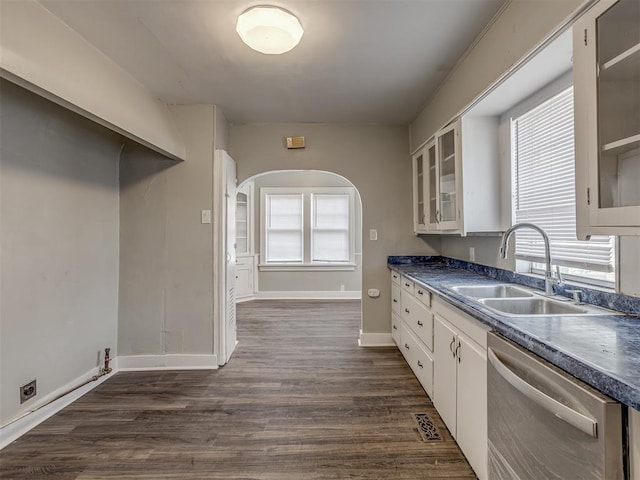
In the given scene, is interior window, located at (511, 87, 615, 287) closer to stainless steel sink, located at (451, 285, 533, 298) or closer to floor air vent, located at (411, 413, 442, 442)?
stainless steel sink, located at (451, 285, 533, 298)

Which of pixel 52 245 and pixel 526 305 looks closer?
pixel 526 305

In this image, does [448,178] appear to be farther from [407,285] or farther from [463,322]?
[463,322]

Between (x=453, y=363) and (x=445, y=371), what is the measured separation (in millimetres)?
159

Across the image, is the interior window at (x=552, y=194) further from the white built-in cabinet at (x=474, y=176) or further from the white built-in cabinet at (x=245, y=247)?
the white built-in cabinet at (x=245, y=247)

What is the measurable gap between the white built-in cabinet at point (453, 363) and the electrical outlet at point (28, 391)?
2727 mm

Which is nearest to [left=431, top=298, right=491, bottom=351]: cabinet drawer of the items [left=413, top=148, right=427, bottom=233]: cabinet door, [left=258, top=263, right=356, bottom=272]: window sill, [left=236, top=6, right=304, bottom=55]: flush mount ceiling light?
[left=413, top=148, right=427, bottom=233]: cabinet door

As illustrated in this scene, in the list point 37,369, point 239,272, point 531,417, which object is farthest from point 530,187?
point 239,272

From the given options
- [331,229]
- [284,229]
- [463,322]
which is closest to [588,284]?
[463,322]

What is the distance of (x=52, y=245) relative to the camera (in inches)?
87.5

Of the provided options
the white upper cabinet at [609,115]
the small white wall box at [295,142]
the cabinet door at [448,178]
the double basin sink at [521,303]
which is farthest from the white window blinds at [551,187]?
the small white wall box at [295,142]

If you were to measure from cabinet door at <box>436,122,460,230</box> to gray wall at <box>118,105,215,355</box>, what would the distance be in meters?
2.14

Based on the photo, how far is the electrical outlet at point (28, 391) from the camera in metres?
1.98

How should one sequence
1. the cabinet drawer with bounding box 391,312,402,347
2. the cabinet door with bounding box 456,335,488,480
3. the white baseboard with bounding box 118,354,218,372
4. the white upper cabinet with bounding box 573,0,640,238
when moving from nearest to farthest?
the white upper cabinet with bounding box 573,0,640,238
the cabinet door with bounding box 456,335,488,480
the white baseboard with bounding box 118,354,218,372
the cabinet drawer with bounding box 391,312,402,347

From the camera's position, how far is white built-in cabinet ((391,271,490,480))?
1494mm
